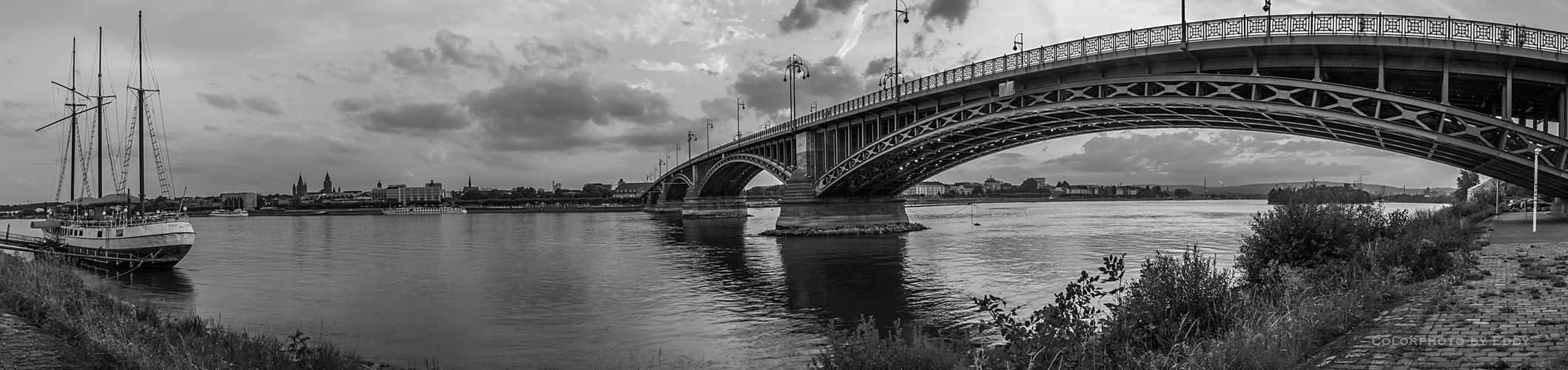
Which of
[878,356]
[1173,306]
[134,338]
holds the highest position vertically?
[1173,306]

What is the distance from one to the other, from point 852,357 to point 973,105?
3361 cm

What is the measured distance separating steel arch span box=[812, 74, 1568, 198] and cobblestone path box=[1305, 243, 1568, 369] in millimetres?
15573

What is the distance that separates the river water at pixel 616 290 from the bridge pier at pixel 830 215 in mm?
3839

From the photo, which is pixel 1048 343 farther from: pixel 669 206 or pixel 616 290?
pixel 669 206

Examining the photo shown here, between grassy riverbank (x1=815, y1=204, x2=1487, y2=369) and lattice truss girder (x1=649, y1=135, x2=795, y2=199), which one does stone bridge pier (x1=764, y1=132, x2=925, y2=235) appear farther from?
grassy riverbank (x1=815, y1=204, x2=1487, y2=369)

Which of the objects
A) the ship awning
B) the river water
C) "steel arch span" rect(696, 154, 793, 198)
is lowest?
the river water

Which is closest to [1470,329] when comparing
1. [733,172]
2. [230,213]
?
[733,172]

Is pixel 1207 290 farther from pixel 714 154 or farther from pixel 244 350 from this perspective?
pixel 714 154

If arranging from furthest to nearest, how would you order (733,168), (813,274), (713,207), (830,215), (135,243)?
(713,207), (733,168), (830,215), (135,243), (813,274)

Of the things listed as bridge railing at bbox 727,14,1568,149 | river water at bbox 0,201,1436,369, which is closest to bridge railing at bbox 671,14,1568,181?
bridge railing at bbox 727,14,1568,149

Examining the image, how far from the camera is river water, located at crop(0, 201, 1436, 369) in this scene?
1576cm

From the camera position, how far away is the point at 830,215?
55.2 m

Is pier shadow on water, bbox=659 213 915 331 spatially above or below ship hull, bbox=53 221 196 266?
below

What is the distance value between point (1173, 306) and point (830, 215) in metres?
44.3
